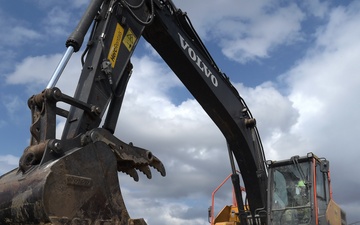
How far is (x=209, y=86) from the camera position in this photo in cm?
723

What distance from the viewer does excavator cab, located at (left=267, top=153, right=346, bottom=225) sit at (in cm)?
661

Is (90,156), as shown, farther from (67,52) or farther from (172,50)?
(172,50)

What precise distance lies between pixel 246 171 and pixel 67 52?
4155 mm

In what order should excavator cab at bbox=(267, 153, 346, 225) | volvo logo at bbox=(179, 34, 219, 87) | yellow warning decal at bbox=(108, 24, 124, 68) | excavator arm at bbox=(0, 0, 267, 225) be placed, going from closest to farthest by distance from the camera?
excavator arm at bbox=(0, 0, 267, 225) < yellow warning decal at bbox=(108, 24, 124, 68) < excavator cab at bbox=(267, 153, 346, 225) < volvo logo at bbox=(179, 34, 219, 87)

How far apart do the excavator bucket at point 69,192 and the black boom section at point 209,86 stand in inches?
113

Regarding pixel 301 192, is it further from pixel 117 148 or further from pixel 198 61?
pixel 117 148

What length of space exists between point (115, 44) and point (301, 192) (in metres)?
3.46

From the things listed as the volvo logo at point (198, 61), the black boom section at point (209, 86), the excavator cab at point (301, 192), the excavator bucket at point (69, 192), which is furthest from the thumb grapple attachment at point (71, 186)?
the excavator cab at point (301, 192)

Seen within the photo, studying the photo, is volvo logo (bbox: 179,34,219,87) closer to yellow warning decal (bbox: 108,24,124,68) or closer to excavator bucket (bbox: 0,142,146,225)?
yellow warning decal (bbox: 108,24,124,68)

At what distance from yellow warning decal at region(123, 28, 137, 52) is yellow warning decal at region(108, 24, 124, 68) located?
0.09m

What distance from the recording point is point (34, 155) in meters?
3.98

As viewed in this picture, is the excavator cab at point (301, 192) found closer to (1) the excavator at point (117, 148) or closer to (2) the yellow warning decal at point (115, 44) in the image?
(1) the excavator at point (117, 148)

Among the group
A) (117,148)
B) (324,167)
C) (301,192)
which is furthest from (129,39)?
(324,167)

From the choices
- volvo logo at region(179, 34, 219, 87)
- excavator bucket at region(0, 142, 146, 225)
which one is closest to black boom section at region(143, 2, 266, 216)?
volvo logo at region(179, 34, 219, 87)
